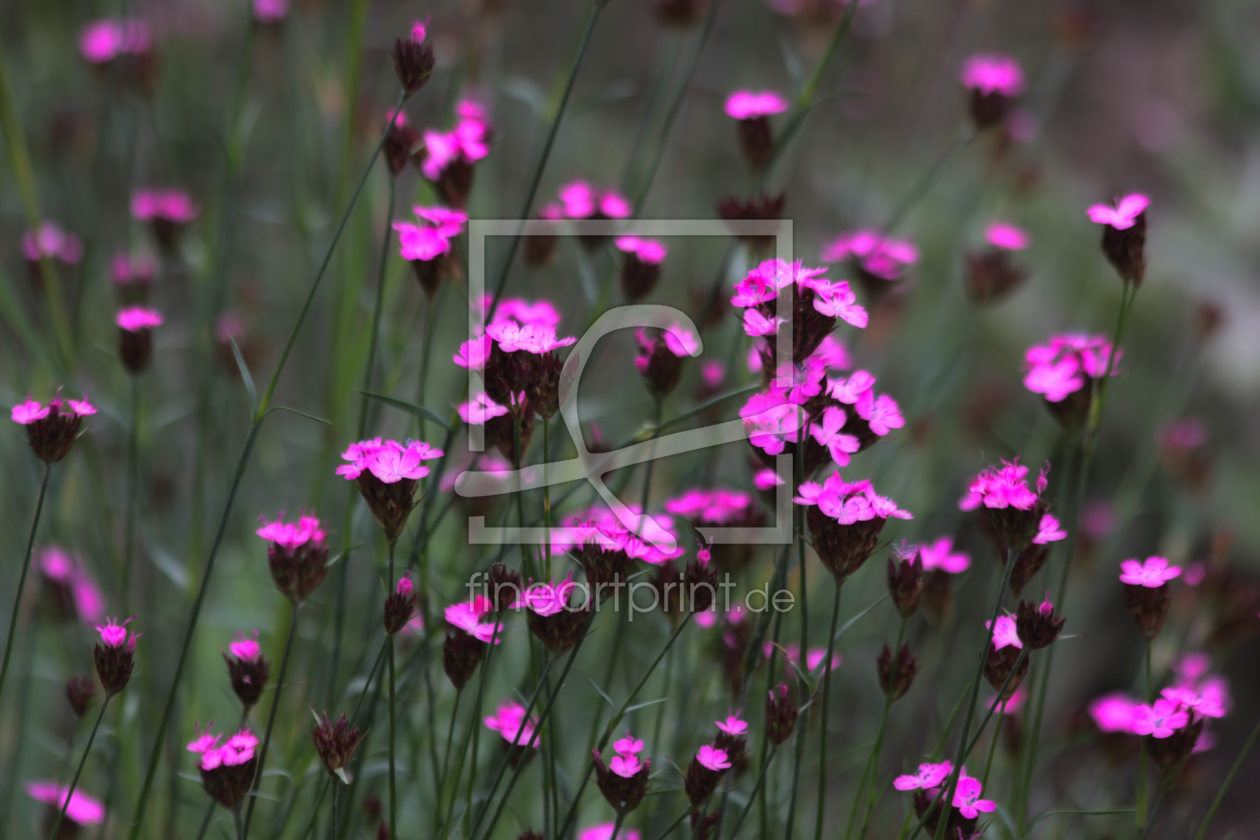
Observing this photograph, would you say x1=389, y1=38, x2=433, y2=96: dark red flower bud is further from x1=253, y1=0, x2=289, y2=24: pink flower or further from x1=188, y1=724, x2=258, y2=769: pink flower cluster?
x1=253, y1=0, x2=289, y2=24: pink flower

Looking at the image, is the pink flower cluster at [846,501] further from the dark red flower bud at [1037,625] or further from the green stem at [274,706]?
the green stem at [274,706]

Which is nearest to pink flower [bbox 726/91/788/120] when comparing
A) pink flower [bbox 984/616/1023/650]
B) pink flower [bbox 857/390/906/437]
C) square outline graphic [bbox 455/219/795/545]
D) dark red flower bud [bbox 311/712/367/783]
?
square outline graphic [bbox 455/219/795/545]

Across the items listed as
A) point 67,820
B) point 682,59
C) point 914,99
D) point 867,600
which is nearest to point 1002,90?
point 867,600

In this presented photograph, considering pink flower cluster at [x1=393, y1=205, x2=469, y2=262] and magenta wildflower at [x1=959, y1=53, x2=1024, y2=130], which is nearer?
pink flower cluster at [x1=393, y1=205, x2=469, y2=262]

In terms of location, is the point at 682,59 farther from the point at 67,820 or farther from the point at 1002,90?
the point at 67,820

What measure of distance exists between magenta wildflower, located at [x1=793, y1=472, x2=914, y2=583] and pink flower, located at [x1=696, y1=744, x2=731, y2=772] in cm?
13

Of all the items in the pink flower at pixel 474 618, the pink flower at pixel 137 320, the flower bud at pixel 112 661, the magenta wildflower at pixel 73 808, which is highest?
the pink flower at pixel 137 320

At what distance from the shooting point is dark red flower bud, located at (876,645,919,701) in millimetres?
644

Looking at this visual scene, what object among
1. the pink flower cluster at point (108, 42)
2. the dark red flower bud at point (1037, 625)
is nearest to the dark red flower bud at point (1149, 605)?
the dark red flower bud at point (1037, 625)

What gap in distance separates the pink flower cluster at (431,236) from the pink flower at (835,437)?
291 millimetres

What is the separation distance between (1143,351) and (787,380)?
1.98 metres

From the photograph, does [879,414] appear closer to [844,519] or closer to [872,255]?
[844,519]

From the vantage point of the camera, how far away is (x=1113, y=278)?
2.20 m

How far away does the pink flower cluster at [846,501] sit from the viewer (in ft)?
1.95
